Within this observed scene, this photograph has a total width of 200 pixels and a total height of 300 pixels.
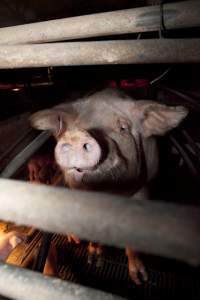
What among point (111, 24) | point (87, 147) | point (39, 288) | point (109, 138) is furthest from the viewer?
point (109, 138)

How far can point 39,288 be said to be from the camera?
804 millimetres

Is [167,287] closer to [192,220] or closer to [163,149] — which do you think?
[163,149]

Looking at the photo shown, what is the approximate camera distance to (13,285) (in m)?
0.82

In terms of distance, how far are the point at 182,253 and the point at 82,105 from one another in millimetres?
2107

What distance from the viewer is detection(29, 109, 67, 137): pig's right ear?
2.43 meters

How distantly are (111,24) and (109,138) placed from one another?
3.51 feet

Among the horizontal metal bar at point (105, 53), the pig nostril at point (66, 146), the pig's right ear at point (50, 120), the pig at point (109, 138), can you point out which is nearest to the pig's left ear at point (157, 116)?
the pig at point (109, 138)

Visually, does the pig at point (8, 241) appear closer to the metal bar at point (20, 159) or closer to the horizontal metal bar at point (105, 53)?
the metal bar at point (20, 159)

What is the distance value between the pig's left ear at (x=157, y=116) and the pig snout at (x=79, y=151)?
707 millimetres

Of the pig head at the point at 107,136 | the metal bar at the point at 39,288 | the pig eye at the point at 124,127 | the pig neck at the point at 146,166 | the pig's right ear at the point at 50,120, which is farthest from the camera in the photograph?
the pig neck at the point at 146,166

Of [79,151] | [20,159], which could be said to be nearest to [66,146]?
[79,151]

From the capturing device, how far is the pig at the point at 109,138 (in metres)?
1.94

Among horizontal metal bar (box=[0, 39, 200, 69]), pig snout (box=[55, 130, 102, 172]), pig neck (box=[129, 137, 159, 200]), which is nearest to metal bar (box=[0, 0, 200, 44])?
horizontal metal bar (box=[0, 39, 200, 69])

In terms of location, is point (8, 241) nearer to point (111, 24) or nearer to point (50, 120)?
point (50, 120)
